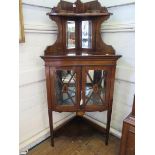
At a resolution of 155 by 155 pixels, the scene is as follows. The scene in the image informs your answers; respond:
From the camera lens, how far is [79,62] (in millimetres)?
1393

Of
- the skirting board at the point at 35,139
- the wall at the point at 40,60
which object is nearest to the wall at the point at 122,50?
the wall at the point at 40,60

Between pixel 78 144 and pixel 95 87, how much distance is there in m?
0.63

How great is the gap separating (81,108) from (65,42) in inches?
23.6

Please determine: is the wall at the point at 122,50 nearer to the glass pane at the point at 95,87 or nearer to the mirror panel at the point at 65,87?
the glass pane at the point at 95,87

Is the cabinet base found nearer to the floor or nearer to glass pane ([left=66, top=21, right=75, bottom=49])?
the floor

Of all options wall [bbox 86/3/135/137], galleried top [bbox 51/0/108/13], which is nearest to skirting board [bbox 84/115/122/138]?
wall [bbox 86/3/135/137]

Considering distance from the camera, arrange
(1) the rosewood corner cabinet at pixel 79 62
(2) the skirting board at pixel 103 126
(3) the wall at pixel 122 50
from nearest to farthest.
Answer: (1) the rosewood corner cabinet at pixel 79 62 → (3) the wall at pixel 122 50 → (2) the skirting board at pixel 103 126

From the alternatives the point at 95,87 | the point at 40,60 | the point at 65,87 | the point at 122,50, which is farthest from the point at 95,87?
the point at 40,60

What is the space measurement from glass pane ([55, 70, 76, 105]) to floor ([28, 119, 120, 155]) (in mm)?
460

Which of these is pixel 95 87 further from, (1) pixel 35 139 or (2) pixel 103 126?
(1) pixel 35 139

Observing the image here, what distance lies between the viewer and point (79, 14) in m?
1.44

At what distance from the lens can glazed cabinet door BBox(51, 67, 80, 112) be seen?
143 centimetres

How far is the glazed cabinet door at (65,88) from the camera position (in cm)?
143

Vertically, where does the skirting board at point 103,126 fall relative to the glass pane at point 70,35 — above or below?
below
